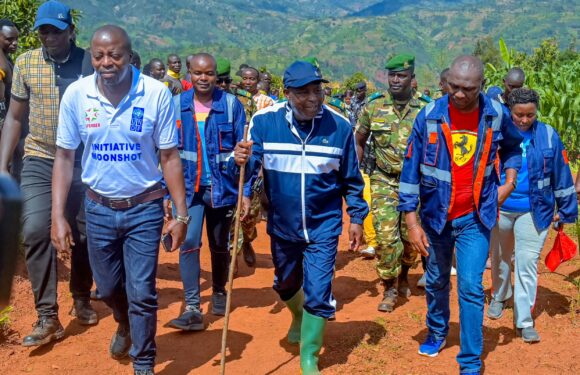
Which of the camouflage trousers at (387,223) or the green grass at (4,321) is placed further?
the camouflage trousers at (387,223)

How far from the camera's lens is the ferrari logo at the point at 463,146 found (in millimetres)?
5062

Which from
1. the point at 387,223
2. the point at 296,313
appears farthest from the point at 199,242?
the point at 387,223

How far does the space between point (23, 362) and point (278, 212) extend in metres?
2.25

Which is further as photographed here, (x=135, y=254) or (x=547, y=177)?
(x=547, y=177)

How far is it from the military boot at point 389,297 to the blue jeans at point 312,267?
5.37 ft

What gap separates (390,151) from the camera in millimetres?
6848

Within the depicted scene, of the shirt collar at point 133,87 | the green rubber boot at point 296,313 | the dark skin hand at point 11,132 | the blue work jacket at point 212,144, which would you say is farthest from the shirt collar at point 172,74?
the shirt collar at point 133,87

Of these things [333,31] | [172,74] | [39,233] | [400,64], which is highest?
[333,31]

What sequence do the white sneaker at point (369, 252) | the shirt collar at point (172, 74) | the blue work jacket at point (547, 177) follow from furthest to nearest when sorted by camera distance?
the shirt collar at point (172, 74), the white sneaker at point (369, 252), the blue work jacket at point (547, 177)

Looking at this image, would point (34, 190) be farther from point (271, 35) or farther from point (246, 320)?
point (271, 35)

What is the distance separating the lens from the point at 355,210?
17.5 feet

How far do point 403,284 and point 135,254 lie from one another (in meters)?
3.33

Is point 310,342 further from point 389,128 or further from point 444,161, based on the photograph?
point 389,128

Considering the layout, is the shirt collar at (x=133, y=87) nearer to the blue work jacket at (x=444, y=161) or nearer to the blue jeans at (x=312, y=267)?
the blue jeans at (x=312, y=267)
